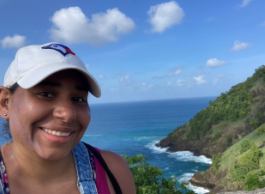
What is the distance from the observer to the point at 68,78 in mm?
1609

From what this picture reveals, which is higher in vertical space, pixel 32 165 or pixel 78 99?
pixel 78 99

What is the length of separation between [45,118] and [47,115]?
1.2 inches

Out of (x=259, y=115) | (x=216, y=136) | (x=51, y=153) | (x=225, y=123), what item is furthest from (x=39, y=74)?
(x=259, y=115)

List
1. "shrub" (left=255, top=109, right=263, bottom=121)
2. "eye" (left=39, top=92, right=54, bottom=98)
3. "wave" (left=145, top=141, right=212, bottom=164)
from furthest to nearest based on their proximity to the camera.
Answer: "shrub" (left=255, top=109, right=263, bottom=121), "wave" (left=145, top=141, right=212, bottom=164), "eye" (left=39, top=92, right=54, bottom=98)

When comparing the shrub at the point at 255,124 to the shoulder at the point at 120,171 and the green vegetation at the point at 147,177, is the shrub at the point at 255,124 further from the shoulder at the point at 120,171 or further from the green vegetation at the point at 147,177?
the shoulder at the point at 120,171

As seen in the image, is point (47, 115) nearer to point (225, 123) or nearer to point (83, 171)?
point (83, 171)

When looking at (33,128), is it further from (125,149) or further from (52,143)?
(125,149)

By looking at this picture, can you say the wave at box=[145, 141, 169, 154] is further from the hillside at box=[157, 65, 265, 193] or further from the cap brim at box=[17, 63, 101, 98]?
the cap brim at box=[17, 63, 101, 98]

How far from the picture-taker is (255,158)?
3120 cm

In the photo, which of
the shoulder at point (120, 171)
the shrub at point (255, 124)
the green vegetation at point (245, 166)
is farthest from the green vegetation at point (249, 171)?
the shoulder at point (120, 171)

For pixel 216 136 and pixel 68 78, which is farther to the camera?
pixel 216 136

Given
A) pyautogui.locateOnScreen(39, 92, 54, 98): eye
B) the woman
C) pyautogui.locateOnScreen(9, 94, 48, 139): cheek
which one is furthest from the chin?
pyautogui.locateOnScreen(39, 92, 54, 98): eye

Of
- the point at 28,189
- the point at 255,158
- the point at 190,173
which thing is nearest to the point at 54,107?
the point at 28,189

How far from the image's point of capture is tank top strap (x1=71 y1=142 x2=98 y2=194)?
175cm
